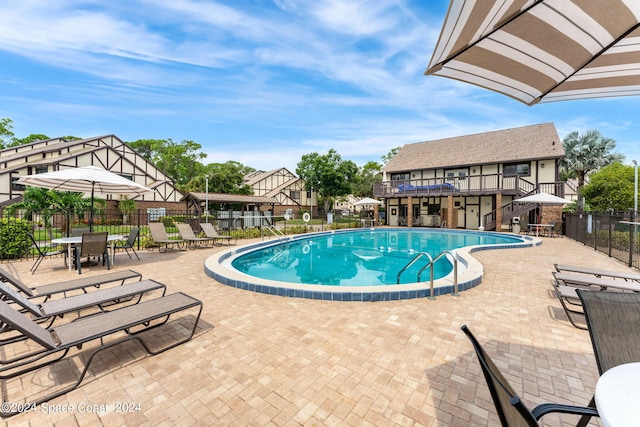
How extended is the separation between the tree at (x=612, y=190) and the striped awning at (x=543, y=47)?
75.4ft

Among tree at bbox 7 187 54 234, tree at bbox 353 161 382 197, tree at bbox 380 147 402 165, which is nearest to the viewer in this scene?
tree at bbox 7 187 54 234

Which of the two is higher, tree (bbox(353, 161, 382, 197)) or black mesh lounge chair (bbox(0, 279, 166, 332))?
tree (bbox(353, 161, 382, 197))

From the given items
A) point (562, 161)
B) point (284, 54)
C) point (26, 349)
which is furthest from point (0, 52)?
point (562, 161)

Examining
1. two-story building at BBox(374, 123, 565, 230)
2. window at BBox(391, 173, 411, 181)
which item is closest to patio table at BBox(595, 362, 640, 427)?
two-story building at BBox(374, 123, 565, 230)

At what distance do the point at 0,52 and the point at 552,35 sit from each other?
55.4 feet

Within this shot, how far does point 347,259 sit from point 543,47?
29.1 feet

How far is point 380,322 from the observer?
12.8ft

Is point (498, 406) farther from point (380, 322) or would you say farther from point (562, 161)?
point (562, 161)

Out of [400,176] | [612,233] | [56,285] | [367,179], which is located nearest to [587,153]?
[400,176]

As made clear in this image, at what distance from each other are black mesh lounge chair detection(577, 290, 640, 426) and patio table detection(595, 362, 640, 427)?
1.18ft

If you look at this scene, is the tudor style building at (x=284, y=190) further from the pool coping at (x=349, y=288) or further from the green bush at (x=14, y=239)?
the pool coping at (x=349, y=288)

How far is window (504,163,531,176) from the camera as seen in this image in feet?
67.1

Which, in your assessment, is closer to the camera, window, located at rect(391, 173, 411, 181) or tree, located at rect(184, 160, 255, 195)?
window, located at rect(391, 173, 411, 181)

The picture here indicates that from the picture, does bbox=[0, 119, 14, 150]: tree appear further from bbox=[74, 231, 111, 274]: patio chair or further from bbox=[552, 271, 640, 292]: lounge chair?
bbox=[552, 271, 640, 292]: lounge chair
